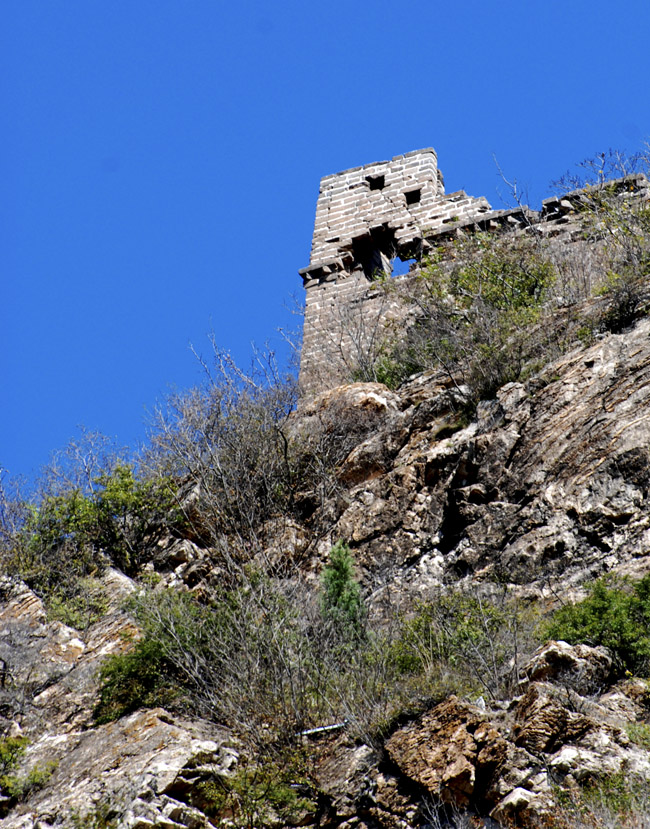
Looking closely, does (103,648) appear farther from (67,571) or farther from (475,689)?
(475,689)

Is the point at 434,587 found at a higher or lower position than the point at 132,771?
higher

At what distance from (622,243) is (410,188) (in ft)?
23.2

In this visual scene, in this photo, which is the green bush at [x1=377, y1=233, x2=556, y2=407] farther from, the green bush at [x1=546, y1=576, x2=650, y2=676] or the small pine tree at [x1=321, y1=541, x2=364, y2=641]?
the green bush at [x1=546, y1=576, x2=650, y2=676]

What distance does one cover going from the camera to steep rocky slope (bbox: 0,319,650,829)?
271 inches

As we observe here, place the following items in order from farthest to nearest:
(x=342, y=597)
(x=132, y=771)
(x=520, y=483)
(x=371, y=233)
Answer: (x=371, y=233)
(x=520, y=483)
(x=342, y=597)
(x=132, y=771)

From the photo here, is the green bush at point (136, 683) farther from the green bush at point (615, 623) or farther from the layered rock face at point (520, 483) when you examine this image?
the green bush at point (615, 623)

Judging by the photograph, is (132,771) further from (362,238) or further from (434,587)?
(362,238)

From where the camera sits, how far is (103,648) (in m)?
10.6

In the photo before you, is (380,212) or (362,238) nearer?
(362,238)

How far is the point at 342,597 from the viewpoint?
383 inches

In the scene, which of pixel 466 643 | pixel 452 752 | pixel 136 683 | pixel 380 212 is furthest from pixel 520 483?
pixel 380 212

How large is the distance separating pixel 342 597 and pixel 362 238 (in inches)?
435

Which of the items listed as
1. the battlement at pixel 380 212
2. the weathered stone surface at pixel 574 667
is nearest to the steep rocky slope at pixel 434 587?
the weathered stone surface at pixel 574 667

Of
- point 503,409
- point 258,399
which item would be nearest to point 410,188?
point 258,399
